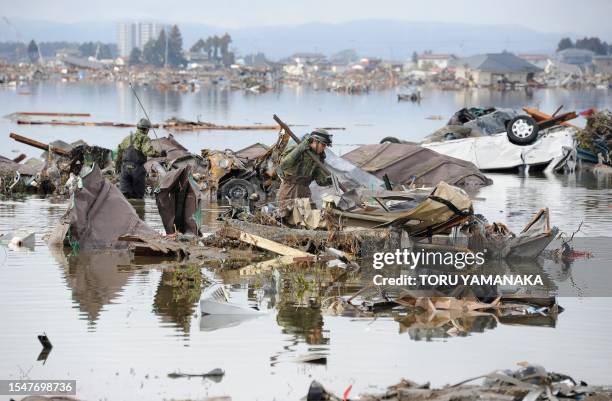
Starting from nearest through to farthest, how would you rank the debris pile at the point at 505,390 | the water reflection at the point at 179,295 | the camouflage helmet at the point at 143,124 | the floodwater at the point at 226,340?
the debris pile at the point at 505,390
the floodwater at the point at 226,340
the water reflection at the point at 179,295
the camouflage helmet at the point at 143,124

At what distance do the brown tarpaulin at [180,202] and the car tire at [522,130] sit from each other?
1382cm

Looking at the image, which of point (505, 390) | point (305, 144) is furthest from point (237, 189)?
point (505, 390)

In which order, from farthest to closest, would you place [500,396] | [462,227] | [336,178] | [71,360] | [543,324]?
[336,178], [462,227], [543,324], [71,360], [500,396]

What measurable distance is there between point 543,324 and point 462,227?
3.20 metres

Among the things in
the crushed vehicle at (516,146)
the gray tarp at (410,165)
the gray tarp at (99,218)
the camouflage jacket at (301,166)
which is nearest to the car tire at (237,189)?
the gray tarp at (410,165)

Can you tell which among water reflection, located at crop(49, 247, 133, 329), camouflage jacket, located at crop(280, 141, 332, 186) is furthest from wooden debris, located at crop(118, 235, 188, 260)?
camouflage jacket, located at crop(280, 141, 332, 186)

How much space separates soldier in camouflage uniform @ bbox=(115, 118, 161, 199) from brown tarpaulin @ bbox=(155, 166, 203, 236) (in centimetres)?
397

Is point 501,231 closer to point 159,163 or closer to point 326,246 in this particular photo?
point 326,246

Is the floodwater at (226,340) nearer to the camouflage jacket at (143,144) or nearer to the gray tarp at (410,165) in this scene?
the camouflage jacket at (143,144)

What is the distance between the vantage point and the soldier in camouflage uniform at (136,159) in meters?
20.6

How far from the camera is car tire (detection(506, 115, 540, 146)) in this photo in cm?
2870

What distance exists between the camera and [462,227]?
49.9 ft

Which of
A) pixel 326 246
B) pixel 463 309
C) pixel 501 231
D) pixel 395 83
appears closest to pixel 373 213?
pixel 326 246

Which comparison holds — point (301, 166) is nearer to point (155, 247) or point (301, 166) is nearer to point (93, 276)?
point (155, 247)
